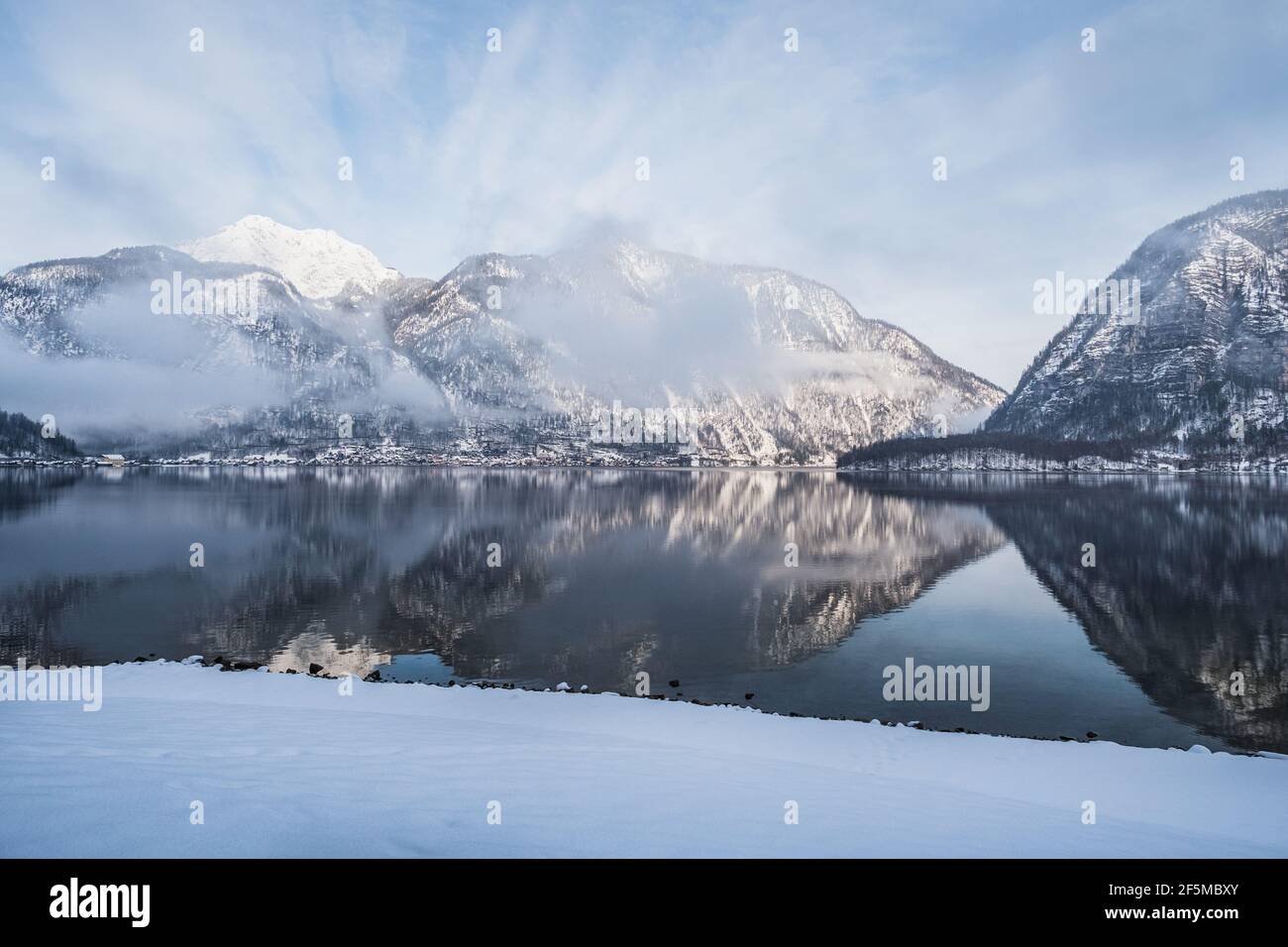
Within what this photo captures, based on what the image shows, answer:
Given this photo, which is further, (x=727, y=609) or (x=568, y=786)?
(x=727, y=609)

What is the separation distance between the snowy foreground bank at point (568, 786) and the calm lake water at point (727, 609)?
6.41 metres

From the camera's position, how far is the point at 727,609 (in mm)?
39344

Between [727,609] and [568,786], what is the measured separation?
28979mm

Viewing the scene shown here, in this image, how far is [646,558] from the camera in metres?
58.8

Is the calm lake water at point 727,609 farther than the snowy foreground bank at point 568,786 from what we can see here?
Yes

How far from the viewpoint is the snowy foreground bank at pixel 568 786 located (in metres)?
8.12

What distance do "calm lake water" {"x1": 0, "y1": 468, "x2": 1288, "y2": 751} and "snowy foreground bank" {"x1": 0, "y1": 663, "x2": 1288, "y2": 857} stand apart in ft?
21.0

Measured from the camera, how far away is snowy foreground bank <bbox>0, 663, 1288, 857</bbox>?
8.12 m

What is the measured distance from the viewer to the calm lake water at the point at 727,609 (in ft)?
83.3

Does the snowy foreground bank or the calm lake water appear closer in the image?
the snowy foreground bank

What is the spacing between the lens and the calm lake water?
25.4 metres

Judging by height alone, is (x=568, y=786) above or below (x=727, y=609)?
above
